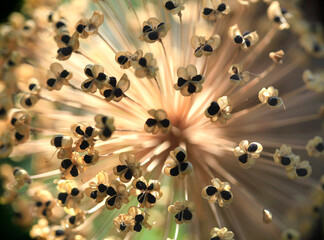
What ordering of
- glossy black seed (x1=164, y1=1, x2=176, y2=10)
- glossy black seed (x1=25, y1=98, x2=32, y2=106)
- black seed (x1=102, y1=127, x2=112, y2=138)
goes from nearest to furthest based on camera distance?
black seed (x1=102, y1=127, x2=112, y2=138), glossy black seed (x1=164, y1=1, x2=176, y2=10), glossy black seed (x1=25, y1=98, x2=32, y2=106)

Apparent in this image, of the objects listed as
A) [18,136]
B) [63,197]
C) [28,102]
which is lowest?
[63,197]

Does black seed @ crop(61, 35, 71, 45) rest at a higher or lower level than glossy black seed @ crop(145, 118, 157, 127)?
higher

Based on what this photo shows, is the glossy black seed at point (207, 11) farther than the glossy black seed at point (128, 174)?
Yes

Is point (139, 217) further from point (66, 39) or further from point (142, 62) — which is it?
point (66, 39)

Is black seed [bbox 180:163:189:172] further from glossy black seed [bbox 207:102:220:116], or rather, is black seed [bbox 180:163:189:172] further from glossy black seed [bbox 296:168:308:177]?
glossy black seed [bbox 296:168:308:177]

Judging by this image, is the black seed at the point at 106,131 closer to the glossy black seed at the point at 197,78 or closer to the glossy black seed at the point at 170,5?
the glossy black seed at the point at 197,78

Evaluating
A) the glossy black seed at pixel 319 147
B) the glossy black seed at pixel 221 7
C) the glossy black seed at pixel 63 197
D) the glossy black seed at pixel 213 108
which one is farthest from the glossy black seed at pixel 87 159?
the glossy black seed at pixel 319 147

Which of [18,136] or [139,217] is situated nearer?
[139,217]

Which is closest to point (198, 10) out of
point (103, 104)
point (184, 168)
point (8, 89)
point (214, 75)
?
point (214, 75)

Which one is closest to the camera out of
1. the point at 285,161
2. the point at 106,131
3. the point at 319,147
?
the point at 106,131

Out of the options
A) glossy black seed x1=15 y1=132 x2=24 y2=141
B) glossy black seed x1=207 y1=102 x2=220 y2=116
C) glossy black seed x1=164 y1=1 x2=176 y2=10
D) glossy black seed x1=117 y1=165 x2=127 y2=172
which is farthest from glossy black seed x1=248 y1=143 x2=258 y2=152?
glossy black seed x1=15 y1=132 x2=24 y2=141

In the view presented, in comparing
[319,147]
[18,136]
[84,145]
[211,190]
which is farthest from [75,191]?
[319,147]

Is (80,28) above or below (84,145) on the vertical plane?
above
